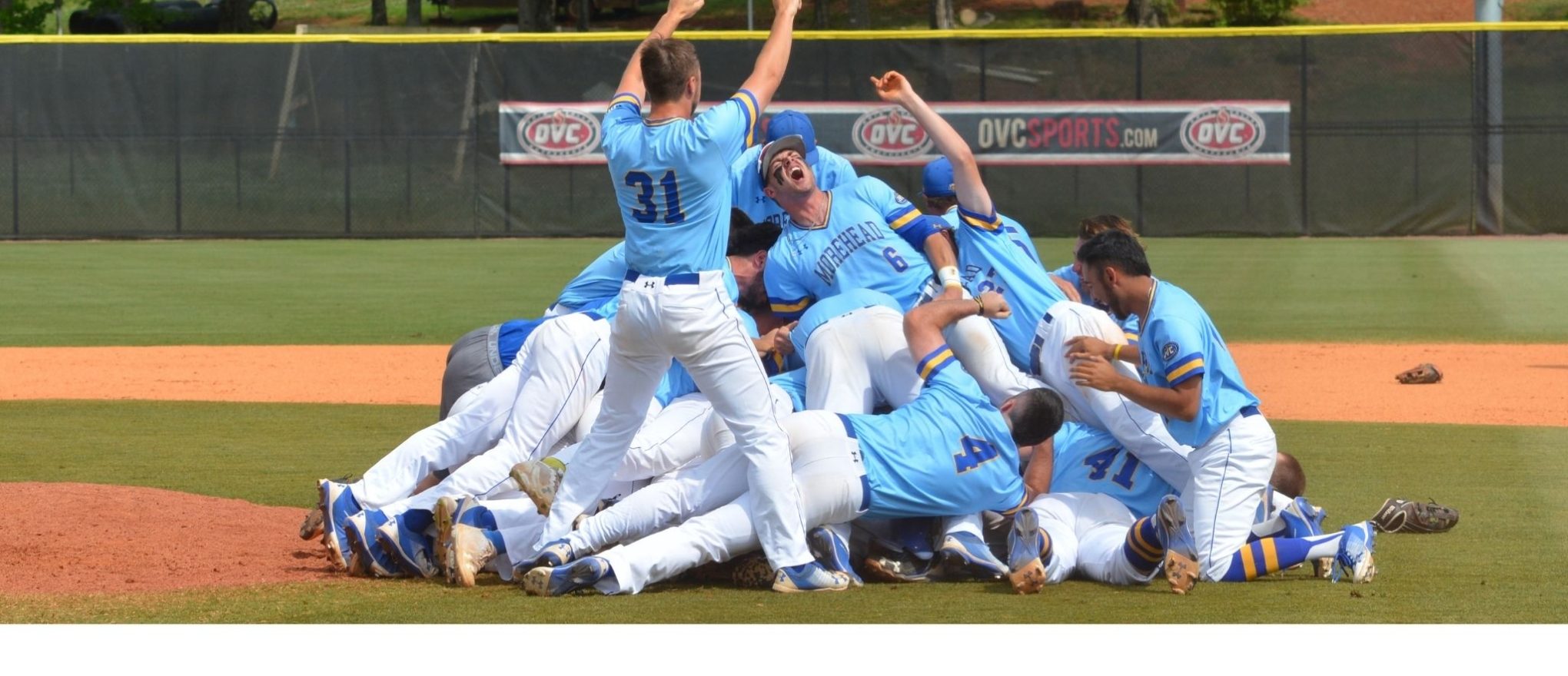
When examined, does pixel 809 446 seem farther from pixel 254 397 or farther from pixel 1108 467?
pixel 254 397

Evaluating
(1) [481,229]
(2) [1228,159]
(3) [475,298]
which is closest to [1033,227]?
(2) [1228,159]

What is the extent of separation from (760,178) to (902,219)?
0.68 m

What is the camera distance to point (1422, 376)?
11234 millimetres

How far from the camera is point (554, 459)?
5.91m

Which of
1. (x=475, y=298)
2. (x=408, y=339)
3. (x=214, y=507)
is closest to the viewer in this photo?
(x=214, y=507)

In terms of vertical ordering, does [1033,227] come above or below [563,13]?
below

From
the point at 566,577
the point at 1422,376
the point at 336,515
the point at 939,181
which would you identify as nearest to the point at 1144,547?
the point at 566,577

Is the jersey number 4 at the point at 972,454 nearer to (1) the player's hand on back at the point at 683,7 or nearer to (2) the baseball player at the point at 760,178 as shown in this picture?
(1) the player's hand on back at the point at 683,7

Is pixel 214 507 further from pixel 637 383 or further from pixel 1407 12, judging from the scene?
pixel 1407 12

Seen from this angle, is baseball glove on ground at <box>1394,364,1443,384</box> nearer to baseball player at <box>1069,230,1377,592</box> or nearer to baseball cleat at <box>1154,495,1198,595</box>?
baseball player at <box>1069,230,1377,592</box>

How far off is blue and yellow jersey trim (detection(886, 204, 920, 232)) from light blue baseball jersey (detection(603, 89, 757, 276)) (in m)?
1.90

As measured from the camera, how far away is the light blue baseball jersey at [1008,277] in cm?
693

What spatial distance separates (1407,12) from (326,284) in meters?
36.9

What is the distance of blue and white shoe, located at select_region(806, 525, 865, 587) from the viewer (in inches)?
213
